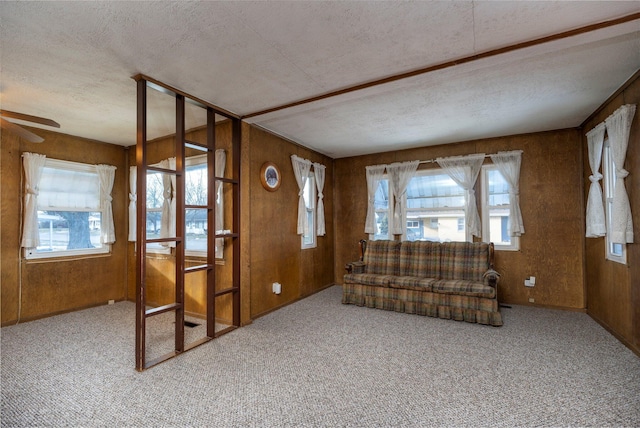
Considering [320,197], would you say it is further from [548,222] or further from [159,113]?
[548,222]

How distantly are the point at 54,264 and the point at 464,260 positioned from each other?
5.95 meters

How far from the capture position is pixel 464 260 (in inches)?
175

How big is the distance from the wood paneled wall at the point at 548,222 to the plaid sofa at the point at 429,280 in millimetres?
728

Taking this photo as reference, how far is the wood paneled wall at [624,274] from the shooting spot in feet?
9.23

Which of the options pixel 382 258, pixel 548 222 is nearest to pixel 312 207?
pixel 382 258

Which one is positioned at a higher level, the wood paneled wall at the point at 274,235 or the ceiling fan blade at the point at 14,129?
the ceiling fan blade at the point at 14,129

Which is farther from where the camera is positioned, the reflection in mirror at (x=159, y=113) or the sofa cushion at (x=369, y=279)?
the sofa cushion at (x=369, y=279)

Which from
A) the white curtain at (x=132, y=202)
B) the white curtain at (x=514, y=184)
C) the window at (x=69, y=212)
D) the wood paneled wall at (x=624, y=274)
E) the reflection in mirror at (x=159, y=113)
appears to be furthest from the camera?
the white curtain at (x=132, y=202)

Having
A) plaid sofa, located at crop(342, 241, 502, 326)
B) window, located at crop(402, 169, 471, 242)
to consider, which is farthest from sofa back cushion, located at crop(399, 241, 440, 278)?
window, located at crop(402, 169, 471, 242)

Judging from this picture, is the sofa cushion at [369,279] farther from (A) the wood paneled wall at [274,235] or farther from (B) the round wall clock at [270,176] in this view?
(B) the round wall clock at [270,176]

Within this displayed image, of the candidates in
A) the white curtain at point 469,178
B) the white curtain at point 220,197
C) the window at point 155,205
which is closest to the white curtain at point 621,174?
the white curtain at point 469,178

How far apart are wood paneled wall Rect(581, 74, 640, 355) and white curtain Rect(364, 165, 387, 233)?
118 inches

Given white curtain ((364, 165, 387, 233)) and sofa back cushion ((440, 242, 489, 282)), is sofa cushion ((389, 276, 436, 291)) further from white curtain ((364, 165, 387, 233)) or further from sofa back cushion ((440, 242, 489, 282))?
white curtain ((364, 165, 387, 233))

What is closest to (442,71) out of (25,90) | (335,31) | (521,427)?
(335,31)
